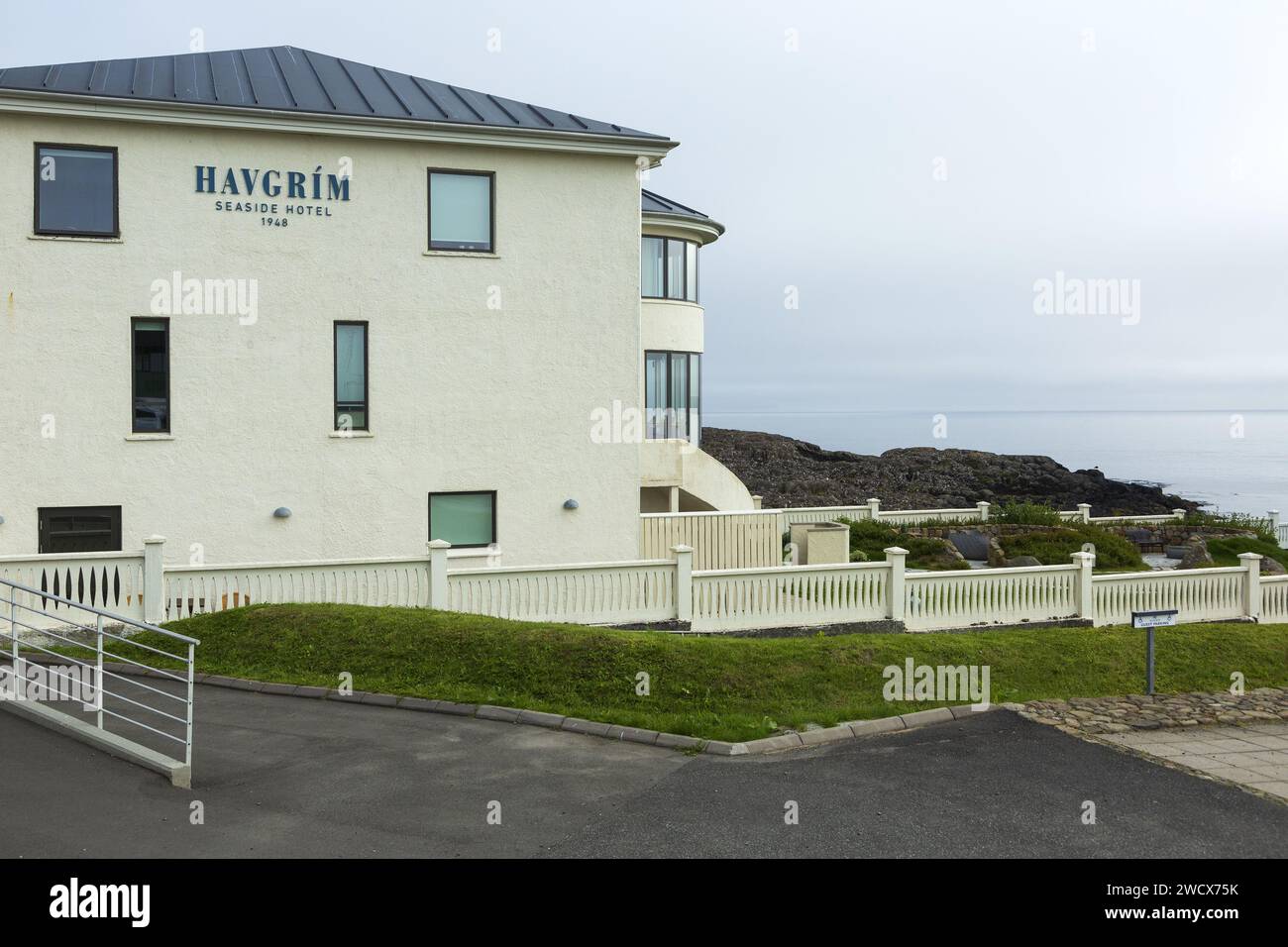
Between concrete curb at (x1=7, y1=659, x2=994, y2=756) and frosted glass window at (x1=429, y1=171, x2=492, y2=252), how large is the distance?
29.6 ft

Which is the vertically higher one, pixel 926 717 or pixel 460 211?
pixel 460 211

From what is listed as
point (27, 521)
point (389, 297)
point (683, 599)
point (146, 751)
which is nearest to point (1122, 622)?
point (683, 599)

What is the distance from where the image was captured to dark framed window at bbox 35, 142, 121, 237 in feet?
55.2

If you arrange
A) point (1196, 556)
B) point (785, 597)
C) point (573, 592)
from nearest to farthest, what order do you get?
point (573, 592) < point (785, 597) < point (1196, 556)

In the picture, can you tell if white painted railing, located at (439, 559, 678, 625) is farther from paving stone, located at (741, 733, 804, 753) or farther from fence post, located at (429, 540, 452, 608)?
paving stone, located at (741, 733, 804, 753)

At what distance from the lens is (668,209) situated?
2322cm

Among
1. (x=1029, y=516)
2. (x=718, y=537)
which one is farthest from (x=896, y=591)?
(x=1029, y=516)

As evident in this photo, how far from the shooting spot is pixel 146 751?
9.41m

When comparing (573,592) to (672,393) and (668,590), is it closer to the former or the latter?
(668,590)

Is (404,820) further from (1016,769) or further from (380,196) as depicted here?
(380,196)

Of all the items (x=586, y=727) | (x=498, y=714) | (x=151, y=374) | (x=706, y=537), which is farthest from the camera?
(x=706, y=537)

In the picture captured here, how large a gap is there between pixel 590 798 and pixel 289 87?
49.4 ft

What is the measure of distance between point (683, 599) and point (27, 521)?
1005cm

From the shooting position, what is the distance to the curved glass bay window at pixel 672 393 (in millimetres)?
22641
